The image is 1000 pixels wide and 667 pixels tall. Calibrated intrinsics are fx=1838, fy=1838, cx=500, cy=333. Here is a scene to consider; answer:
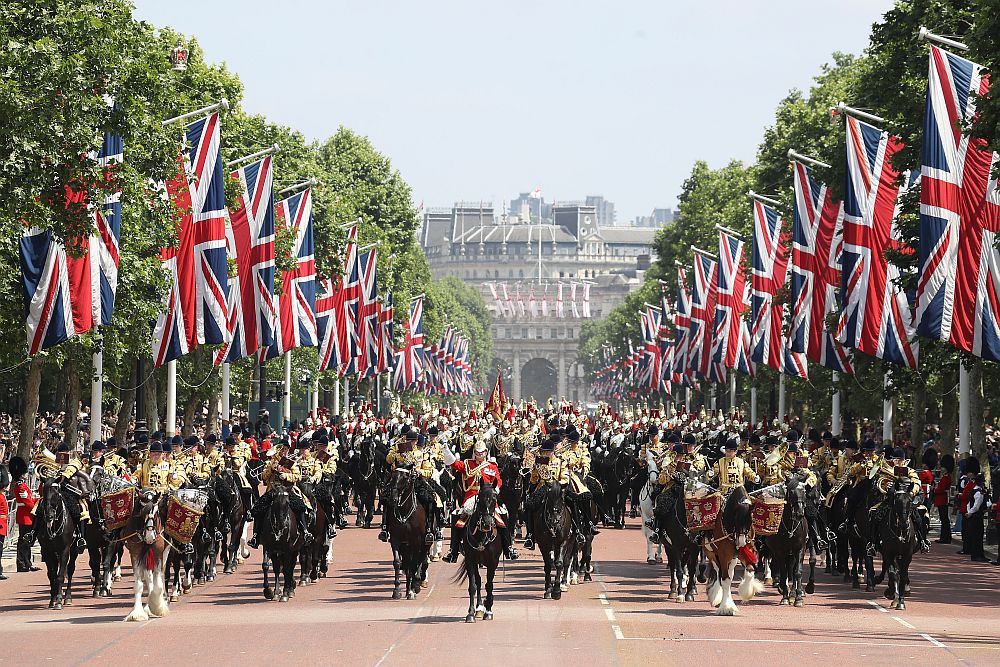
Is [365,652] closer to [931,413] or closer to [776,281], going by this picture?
[776,281]

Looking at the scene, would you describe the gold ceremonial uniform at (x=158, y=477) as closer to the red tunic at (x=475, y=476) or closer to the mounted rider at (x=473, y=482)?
the mounted rider at (x=473, y=482)

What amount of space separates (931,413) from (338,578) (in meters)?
37.5

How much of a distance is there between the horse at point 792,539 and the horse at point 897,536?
1.06 m

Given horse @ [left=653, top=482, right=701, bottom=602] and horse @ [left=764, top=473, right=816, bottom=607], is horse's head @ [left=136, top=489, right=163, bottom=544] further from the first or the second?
horse @ [left=764, top=473, right=816, bottom=607]

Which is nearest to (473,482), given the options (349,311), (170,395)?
(170,395)

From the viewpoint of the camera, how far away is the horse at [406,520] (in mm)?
24562

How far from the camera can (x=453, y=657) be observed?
59.9 ft

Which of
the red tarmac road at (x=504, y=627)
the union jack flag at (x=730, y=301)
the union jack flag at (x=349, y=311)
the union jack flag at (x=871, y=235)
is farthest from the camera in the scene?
the union jack flag at (x=349, y=311)

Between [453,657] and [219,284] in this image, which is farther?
[219,284]

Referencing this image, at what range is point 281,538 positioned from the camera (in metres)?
24.1

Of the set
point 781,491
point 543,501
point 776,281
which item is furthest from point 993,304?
point 776,281

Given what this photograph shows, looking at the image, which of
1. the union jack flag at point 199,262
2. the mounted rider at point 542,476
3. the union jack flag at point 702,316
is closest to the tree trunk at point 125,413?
the union jack flag at point 702,316

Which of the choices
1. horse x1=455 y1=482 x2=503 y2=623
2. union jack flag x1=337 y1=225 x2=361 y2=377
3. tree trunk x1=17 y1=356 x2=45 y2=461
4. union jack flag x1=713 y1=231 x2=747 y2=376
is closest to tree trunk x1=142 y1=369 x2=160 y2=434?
union jack flag x1=337 y1=225 x2=361 y2=377

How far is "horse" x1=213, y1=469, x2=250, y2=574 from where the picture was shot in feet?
90.5
